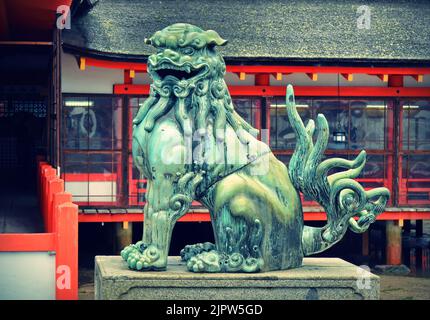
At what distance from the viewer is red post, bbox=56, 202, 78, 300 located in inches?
665

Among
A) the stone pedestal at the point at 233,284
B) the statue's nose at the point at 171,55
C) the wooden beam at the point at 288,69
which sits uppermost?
the wooden beam at the point at 288,69

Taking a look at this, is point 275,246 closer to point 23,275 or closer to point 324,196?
point 324,196

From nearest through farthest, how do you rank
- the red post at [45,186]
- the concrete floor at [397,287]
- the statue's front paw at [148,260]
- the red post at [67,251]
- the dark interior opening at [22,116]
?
the statue's front paw at [148,260]
the red post at [67,251]
the red post at [45,186]
the concrete floor at [397,287]
the dark interior opening at [22,116]

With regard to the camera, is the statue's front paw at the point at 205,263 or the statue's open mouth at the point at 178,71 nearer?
the statue's front paw at the point at 205,263

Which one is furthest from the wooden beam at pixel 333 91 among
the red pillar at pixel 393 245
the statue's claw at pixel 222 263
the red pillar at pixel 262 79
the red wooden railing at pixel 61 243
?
the statue's claw at pixel 222 263

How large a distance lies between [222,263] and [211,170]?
3.04 ft

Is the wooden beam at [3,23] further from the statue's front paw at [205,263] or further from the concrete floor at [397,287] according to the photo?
the statue's front paw at [205,263]

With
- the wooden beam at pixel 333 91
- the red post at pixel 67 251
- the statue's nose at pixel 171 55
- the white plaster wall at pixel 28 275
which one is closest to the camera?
the statue's nose at pixel 171 55

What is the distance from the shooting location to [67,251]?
17.1m

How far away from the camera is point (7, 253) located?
17.3m

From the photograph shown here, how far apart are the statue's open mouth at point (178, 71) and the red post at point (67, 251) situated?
164 inches

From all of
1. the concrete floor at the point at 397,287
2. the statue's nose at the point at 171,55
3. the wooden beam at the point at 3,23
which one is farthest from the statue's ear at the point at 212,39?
the concrete floor at the point at 397,287

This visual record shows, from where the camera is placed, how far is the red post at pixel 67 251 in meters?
16.9

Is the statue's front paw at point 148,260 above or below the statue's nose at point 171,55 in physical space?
below
